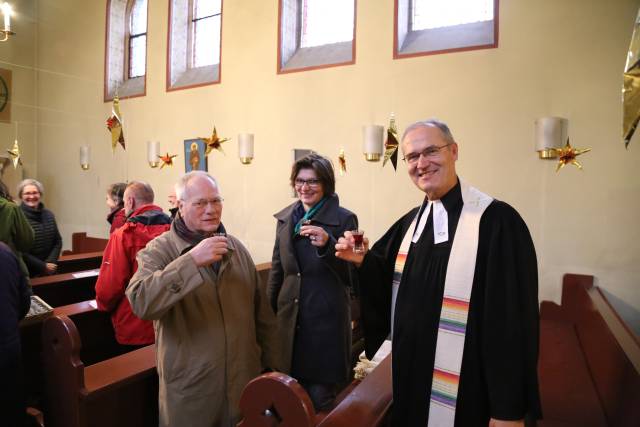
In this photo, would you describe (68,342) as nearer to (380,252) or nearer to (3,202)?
(380,252)

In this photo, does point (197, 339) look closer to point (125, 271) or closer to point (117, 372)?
point (117, 372)

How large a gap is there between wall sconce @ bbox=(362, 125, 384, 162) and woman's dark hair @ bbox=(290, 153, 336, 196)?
2561 millimetres

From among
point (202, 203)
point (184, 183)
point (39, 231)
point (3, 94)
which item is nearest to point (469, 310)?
point (202, 203)

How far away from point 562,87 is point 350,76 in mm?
2290

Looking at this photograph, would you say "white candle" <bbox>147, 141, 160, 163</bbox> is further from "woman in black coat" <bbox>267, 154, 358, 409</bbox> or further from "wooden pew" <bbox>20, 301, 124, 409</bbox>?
"woman in black coat" <bbox>267, 154, 358, 409</bbox>

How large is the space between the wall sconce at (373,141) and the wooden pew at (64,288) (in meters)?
3.11

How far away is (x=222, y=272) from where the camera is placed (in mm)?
1832

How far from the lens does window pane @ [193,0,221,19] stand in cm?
684

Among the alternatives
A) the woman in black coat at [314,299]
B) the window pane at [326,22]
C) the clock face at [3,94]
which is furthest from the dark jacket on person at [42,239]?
the clock face at [3,94]

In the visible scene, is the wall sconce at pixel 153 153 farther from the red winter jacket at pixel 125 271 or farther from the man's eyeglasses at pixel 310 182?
the man's eyeglasses at pixel 310 182

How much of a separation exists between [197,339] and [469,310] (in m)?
1.07

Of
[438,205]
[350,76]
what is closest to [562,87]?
[350,76]

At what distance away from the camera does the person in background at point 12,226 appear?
131 inches

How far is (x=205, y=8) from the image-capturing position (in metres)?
6.96
